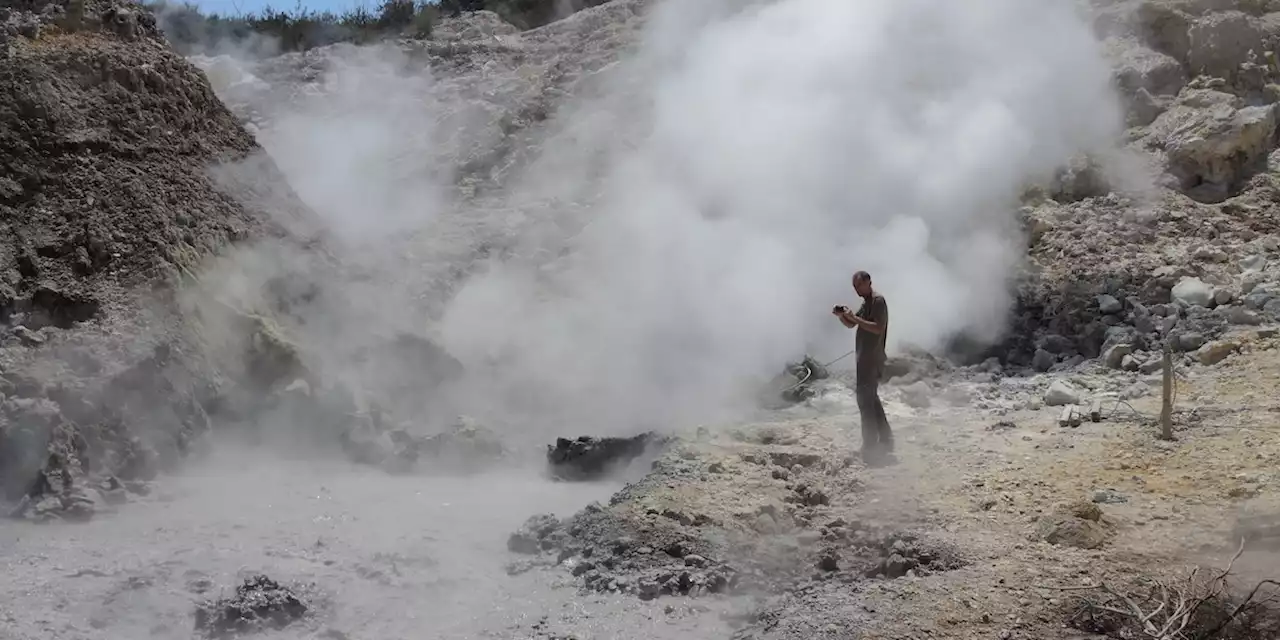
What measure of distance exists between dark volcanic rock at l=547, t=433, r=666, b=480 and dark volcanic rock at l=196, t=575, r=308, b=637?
1.87 m

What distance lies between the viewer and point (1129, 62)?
918cm

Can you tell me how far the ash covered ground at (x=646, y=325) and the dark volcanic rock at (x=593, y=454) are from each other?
32 millimetres

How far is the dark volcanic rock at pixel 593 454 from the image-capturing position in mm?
5137

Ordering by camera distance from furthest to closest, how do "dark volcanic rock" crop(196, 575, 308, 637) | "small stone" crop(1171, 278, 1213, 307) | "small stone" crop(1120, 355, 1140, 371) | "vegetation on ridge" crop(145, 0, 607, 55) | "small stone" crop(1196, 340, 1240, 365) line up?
"vegetation on ridge" crop(145, 0, 607, 55), "small stone" crop(1171, 278, 1213, 307), "small stone" crop(1120, 355, 1140, 371), "small stone" crop(1196, 340, 1240, 365), "dark volcanic rock" crop(196, 575, 308, 637)

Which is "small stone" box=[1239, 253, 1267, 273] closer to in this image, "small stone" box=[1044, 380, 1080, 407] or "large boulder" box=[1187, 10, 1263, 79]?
"small stone" box=[1044, 380, 1080, 407]

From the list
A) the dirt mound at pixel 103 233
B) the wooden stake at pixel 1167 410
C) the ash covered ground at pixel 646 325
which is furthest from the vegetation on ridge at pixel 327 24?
the wooden stake at pixel 1167 410

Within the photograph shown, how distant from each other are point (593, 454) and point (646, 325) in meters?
2.02

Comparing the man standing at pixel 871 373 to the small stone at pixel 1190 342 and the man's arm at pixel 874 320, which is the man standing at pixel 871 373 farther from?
the small stone at pixel 1190 342

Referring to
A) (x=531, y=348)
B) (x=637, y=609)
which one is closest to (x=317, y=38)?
(x=531, y=348)

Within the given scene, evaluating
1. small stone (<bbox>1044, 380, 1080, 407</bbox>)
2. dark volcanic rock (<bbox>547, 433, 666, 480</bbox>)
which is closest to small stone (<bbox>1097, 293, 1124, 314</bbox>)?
small stone (<bbox>1044, 380, 1080, 407</bbox>)

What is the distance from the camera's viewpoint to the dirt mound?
4688 mm

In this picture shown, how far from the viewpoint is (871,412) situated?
492 cm

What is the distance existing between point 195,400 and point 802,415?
3098 mm

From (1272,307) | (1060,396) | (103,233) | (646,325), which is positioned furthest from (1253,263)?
(103,233)
